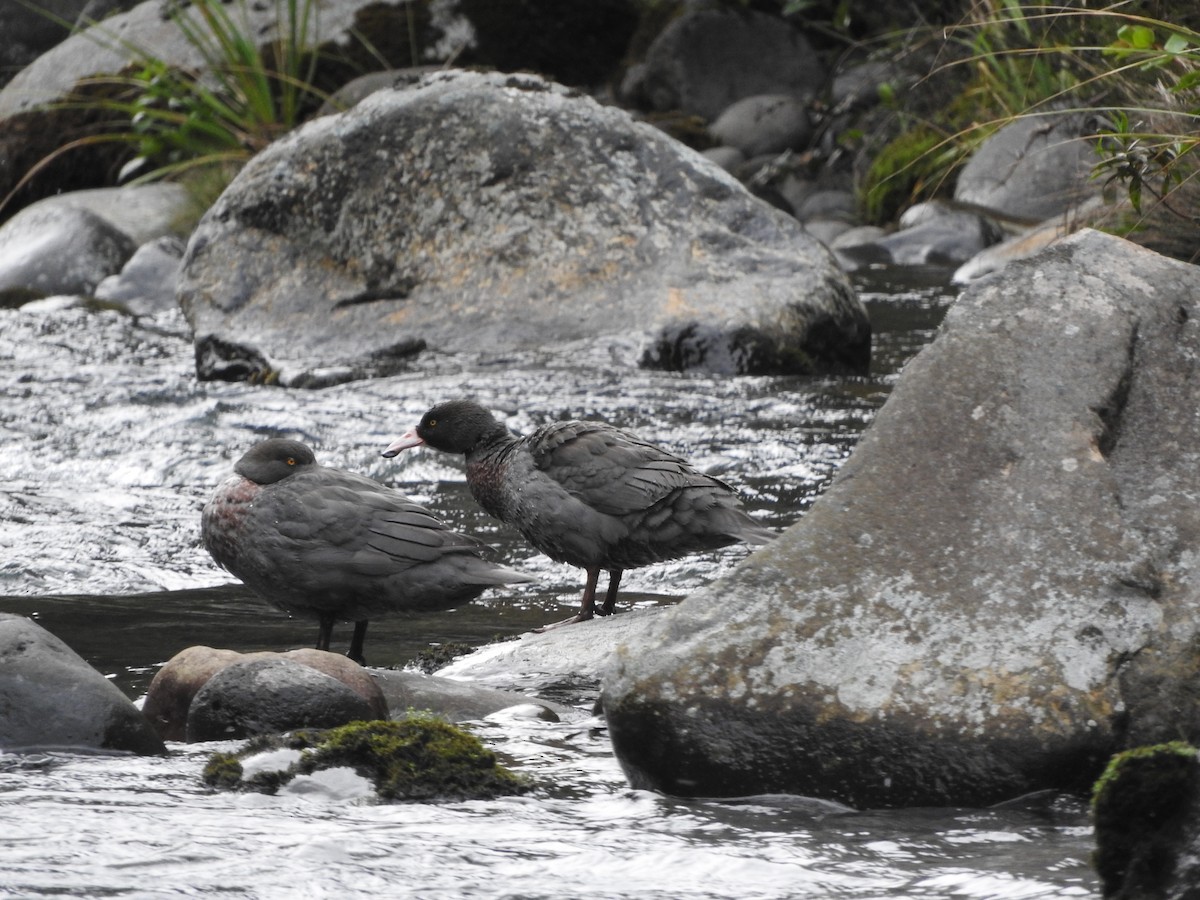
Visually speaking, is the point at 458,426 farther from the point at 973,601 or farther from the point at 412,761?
the point at 973,601

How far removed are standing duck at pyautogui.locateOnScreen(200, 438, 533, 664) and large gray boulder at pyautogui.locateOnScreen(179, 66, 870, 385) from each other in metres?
4.47

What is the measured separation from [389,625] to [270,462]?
3.30ft

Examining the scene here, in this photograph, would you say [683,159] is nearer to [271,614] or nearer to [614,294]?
[614,294]

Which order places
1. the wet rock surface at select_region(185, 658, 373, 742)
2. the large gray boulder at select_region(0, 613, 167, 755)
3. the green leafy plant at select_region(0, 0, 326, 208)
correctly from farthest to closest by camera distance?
the green leafy plant at select_region(0, 0, 326, 208) → the wet rock surface at select_region(185, 658, 373, 742) → the large gray boulder at select_region(0, 613, 167, 755)

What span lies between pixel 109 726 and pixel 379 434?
4.38 m

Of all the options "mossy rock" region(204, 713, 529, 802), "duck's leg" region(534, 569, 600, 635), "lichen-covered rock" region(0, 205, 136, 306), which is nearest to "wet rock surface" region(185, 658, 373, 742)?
"mossy rock" region(204, 713, 529, 802)

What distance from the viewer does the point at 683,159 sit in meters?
10.9

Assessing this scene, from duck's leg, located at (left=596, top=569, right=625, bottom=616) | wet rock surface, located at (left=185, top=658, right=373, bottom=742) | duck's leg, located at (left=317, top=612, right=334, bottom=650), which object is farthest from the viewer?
duck's leg, located at (left=596, top=569, right=625, bottom=616)

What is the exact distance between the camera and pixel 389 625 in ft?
19.8

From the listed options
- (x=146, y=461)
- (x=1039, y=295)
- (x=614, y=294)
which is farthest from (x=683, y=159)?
(x=1039, y=295)

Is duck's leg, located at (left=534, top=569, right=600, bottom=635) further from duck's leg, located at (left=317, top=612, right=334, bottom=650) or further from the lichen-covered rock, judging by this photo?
the lichen-covered rock

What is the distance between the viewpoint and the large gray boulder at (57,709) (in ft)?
13.7

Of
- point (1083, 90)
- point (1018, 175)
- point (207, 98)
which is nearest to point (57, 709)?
point (1083, 90)

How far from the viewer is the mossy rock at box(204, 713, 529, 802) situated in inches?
151
